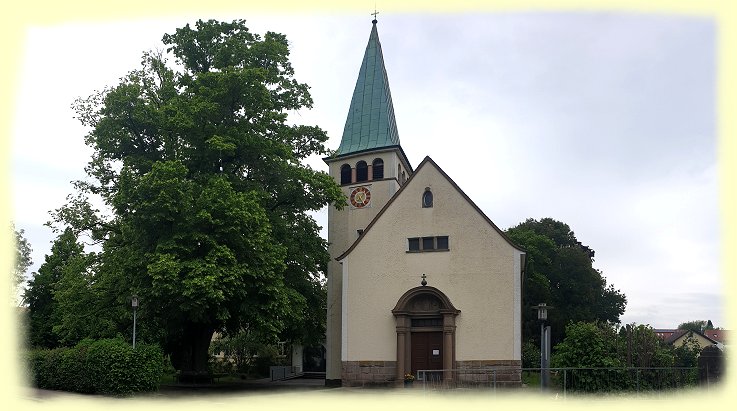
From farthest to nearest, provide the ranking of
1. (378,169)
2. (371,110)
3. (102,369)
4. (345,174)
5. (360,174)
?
(371,110) < (345,174) < (360,174) < (378,169) < (102,369)

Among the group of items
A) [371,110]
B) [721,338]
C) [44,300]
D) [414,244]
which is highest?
[371,110]

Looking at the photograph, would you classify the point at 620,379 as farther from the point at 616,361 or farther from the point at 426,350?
the point at 426,350

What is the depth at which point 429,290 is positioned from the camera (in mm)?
27625

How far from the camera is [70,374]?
2073 centimetres

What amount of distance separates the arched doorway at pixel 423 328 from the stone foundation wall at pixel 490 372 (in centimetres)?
115

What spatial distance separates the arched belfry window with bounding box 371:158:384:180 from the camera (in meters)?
35.4

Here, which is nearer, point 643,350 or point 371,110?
point 643,350

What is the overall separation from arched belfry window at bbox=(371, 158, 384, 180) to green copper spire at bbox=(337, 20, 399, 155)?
0.85 meters

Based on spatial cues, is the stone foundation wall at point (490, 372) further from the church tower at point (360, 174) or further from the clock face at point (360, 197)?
the clock face at point (360, 197)

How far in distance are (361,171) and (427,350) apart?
1188 cm

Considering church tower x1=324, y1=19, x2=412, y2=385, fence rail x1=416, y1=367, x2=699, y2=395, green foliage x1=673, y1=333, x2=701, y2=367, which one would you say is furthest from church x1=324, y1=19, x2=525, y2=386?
fence rail x1=416, y1=367, x2=699, y2=395

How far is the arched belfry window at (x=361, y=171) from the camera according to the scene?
118ft

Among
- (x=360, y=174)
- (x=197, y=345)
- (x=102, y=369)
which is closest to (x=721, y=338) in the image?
(x=360, y=174)

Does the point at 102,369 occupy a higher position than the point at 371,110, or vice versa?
the point at 371,110
